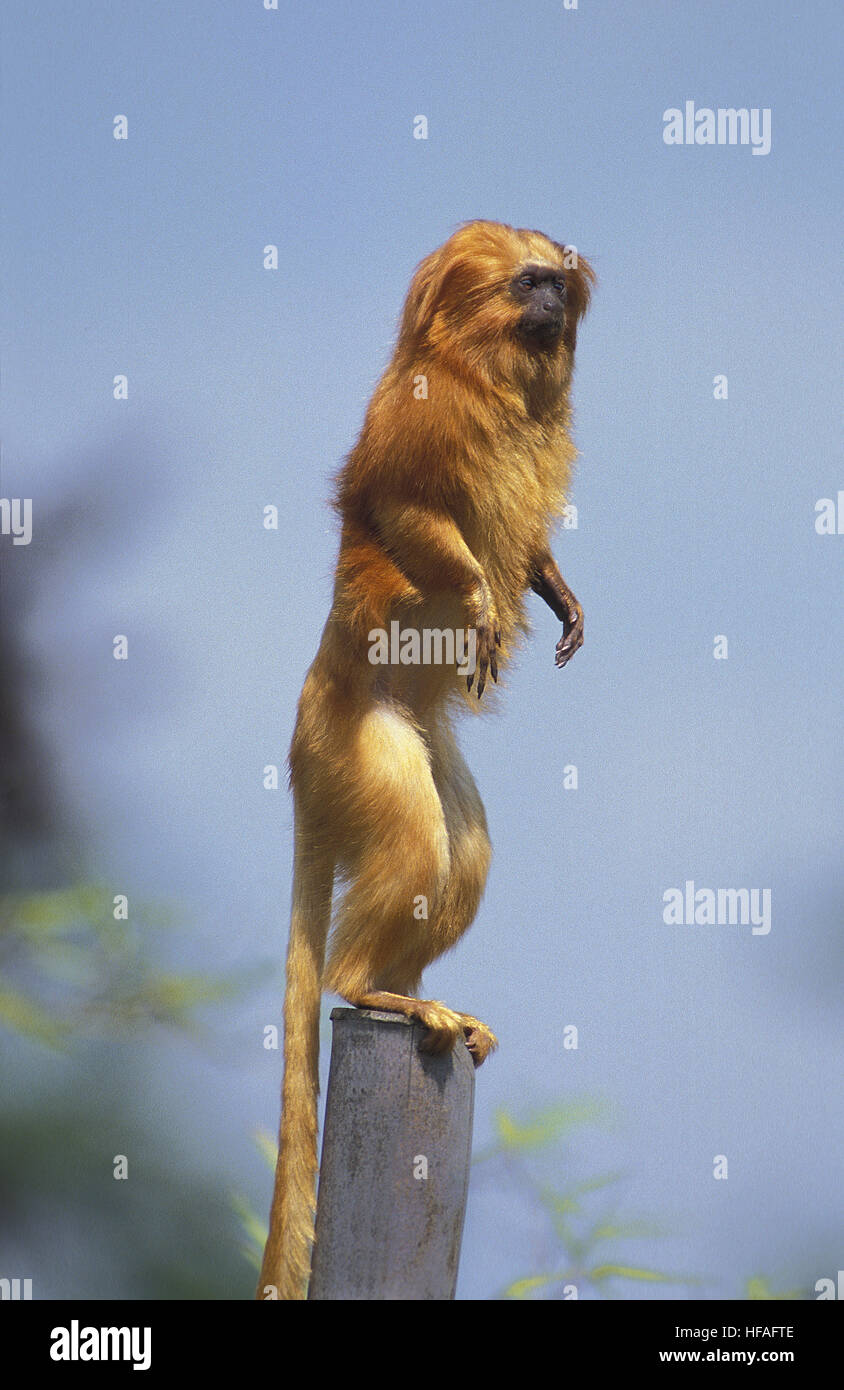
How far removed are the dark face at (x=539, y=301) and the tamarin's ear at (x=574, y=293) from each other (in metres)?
0.15

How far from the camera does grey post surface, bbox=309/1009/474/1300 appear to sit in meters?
5.52

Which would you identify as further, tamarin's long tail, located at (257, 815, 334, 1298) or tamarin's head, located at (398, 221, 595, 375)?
tamarin's head, located at (398, 221, 595, 375)

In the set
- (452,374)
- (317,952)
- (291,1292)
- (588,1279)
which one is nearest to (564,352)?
(452,374)

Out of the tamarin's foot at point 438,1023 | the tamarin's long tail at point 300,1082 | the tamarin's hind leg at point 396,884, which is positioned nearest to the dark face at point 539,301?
the tamarin's hind leg at point 396,884

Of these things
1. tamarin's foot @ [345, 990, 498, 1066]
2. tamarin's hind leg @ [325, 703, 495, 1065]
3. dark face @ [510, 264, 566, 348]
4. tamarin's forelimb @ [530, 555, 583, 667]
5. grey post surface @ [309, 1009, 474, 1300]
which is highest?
dark face @ [510, 264, 566, 348]

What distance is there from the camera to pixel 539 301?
6.46 metres

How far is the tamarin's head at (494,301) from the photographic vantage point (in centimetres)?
646

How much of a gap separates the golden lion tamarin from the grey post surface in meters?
0.29

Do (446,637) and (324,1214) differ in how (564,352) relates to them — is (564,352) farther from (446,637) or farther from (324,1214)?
(324,1214)

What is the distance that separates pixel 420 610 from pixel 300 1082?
2025 mm

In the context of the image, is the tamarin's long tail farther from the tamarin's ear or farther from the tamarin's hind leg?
the tamarin's ear

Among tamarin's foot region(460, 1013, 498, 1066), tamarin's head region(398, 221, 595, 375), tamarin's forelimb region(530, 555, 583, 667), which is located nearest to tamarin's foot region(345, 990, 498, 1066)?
tamarin's foot region(460, 1013, 498, 1066)

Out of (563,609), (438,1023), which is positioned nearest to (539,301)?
(563,609)
